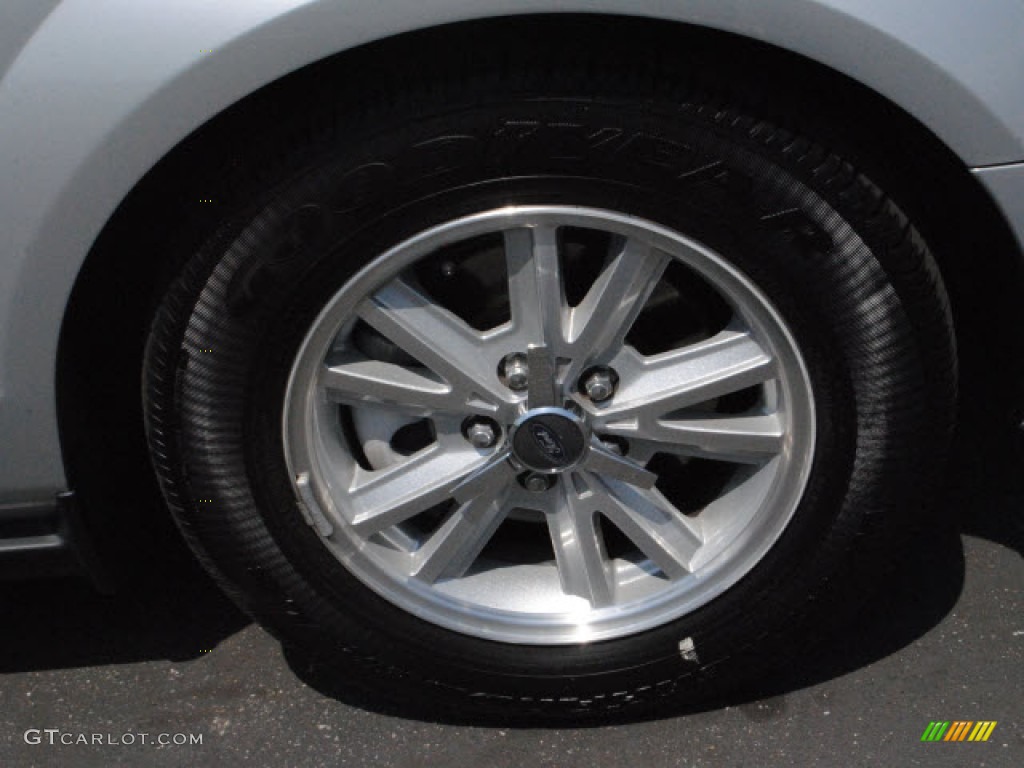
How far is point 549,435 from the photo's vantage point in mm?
1947

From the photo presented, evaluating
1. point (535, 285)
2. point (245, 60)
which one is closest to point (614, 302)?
point (535, 285)

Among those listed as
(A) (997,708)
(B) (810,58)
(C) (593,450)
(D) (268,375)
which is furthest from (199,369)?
(A) (997,708)

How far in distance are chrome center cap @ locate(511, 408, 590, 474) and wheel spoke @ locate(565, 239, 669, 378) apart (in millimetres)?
71

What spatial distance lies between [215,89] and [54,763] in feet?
3.81

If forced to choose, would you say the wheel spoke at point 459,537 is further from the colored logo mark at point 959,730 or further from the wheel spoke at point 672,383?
the colored logo mark at point 959,730

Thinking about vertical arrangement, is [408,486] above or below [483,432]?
below

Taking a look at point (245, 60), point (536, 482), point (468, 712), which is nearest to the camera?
point (245, 60)

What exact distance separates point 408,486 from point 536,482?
0.68 ft

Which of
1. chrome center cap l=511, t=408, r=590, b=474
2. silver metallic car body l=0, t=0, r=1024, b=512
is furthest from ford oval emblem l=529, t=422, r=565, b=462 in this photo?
silver metallic car body l=0, t=0, r=1024, b=512

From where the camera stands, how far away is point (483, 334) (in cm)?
192

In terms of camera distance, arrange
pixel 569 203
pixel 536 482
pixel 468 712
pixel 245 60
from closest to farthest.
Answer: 1. pixel 245 60
2. pixel 569 203
3. pixel 536 482
4. pixel 468 712

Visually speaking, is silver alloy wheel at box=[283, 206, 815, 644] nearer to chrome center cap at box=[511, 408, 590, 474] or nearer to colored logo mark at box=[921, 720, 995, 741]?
chrome center cap at box=[511, 408, 590, 474]

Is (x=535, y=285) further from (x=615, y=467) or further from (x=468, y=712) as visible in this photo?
(x=468, y=712)

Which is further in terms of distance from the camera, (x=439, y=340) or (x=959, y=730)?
(x=959, y=730)
